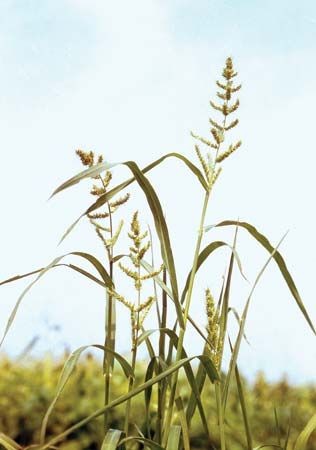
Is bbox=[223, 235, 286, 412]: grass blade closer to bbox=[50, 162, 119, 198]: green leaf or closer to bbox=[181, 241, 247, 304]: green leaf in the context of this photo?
bbox=[181, 241, 247, 304]: green leaf

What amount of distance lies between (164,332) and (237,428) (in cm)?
129

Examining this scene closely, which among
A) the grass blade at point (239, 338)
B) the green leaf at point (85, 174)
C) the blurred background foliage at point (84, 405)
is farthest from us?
A: the blurred background foliage at point (84, 405)

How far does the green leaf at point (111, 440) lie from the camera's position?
5.41 ft

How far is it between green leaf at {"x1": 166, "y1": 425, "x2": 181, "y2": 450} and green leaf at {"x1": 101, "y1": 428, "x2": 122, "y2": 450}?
0.38ft

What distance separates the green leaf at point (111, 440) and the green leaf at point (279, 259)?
51 centimetres

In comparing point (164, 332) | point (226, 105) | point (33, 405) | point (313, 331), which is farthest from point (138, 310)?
point (33, 405)

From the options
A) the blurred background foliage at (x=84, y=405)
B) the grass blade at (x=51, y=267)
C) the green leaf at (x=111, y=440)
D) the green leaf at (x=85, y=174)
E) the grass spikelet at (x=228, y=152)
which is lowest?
the green leaf at (x=111, y=440)

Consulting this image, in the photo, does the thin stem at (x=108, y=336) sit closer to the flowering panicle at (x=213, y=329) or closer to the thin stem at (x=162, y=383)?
the thin stem at (x=162, y=383)

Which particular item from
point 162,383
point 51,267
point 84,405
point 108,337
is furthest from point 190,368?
point 84,405

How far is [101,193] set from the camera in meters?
1.79

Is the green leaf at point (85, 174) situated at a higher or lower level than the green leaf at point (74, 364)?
higher

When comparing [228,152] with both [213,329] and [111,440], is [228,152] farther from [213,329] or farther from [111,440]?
[111,440]

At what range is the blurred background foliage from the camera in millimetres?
2850

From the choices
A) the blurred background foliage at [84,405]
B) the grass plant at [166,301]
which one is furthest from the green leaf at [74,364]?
the blurred background foliage at [84,405]
